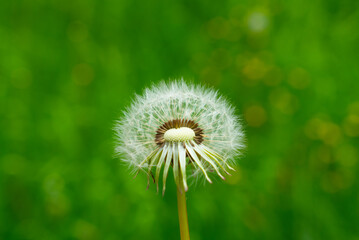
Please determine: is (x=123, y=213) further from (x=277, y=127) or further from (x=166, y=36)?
(x=166, y=36)

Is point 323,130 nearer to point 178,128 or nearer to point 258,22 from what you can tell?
point 258,22

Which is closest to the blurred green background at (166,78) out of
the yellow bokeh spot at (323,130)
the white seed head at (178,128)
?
the yellow bokeh spot at (323,130)

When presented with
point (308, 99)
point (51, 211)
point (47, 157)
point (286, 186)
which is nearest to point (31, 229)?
point (51, 211)

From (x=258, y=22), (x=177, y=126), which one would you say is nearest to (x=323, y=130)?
(x=258, y=22)

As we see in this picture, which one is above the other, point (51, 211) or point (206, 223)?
point (51, 211)

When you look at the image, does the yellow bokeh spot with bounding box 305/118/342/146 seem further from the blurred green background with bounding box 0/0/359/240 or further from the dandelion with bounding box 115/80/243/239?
the dandelion with bounding box 115/80/243/239

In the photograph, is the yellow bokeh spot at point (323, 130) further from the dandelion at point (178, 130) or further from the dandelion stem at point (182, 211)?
the dandelion stem at point (182, 211)
